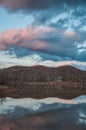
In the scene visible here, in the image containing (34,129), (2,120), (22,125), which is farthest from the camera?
(2,120)

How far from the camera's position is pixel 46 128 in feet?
93.7

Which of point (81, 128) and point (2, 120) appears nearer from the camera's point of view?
point (81, 128)

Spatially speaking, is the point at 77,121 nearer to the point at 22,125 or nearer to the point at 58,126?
the point at 58,126

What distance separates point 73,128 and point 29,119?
288 inches

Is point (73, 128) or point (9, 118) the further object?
point (9, 118)

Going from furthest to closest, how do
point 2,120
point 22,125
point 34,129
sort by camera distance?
point 2,120 < point 22,125 < point 34,129

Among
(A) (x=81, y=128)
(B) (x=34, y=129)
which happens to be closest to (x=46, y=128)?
(B) (x=34, y=129)

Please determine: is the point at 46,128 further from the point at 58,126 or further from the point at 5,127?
the point at 5,127

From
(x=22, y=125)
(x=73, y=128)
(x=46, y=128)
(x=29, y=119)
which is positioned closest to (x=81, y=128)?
(x=73, y=128)

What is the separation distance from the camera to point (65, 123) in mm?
31719

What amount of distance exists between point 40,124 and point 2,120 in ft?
14.8

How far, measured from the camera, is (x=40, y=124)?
102 feet

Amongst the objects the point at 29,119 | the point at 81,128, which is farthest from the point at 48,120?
the point at 81,128

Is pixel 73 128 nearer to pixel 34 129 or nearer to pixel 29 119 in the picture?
pixel 34 129
